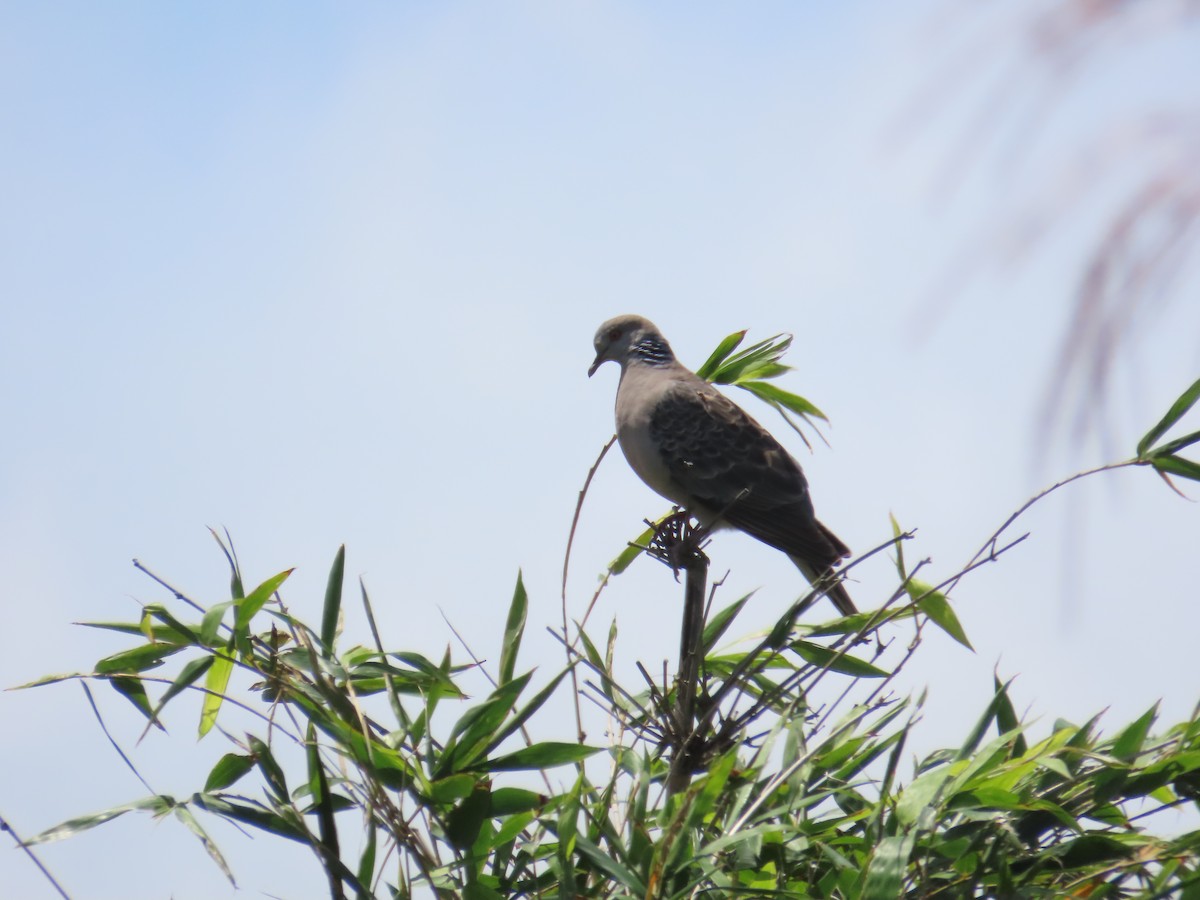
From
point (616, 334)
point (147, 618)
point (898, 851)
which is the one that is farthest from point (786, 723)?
point (616, 334)

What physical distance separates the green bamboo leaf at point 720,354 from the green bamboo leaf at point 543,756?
1465 millimetres

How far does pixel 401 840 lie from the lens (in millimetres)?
2199

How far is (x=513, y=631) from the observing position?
253 centimetres

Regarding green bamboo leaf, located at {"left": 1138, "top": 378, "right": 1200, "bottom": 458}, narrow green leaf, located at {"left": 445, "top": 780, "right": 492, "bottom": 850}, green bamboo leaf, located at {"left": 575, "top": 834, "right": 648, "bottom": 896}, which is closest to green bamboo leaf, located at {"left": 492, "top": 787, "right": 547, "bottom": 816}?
narrow green leaf, located at {"left": 445, "top": 780, "right": 492, "bottom": 850}

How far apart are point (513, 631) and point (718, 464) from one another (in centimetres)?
198

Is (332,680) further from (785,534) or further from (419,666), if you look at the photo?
(785,534)

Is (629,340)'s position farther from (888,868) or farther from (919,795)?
(888,868)

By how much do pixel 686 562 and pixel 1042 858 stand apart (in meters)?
1.34

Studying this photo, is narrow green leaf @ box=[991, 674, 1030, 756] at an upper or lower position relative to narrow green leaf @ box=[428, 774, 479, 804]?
lower

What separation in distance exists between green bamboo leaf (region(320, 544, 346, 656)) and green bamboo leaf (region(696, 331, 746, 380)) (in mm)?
1373

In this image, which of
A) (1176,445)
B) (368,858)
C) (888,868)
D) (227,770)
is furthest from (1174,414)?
(227,770)

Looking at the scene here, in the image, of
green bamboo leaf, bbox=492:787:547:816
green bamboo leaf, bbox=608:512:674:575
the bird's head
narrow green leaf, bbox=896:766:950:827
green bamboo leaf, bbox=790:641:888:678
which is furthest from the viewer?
the bird's head

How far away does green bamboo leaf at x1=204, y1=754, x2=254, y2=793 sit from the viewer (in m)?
2.38

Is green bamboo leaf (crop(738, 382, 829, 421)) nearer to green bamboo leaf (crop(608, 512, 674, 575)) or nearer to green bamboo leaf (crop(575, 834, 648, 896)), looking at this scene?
green bamboo leaf (crop(608, 512, 674, 575))
